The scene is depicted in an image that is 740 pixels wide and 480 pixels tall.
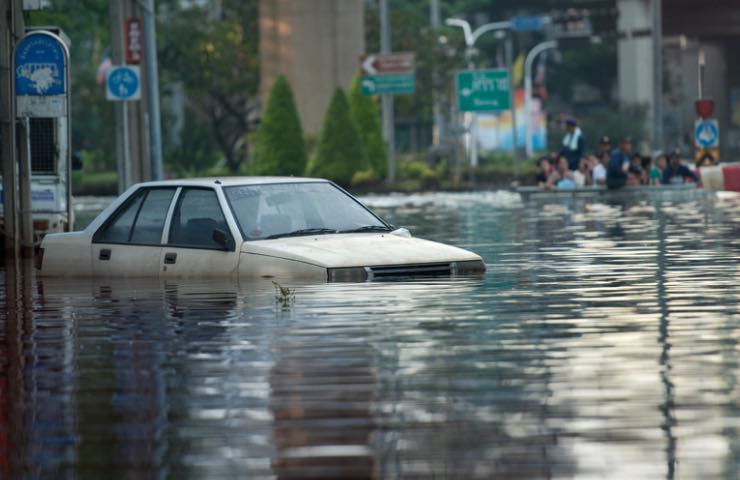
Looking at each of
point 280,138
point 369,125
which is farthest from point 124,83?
point 369,125

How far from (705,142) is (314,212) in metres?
32.6

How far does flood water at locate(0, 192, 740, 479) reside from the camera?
8.00 metres

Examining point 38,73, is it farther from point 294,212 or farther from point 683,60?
point 683,60

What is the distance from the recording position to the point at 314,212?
1708 cm

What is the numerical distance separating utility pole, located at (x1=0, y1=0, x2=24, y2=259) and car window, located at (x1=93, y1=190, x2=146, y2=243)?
832cm

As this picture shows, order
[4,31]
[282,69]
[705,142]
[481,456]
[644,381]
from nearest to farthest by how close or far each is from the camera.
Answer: [481,456], [644,381], [4,31], [705,142], [282,69]

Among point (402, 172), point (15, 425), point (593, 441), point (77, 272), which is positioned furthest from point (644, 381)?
point (402, 172)

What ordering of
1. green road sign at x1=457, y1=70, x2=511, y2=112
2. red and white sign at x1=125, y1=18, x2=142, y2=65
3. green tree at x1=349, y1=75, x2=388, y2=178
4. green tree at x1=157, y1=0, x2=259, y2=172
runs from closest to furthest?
red and white sign at x1=125, y1=18, x2=142, y2=65, green tree at x1=349, y1=75, x2=388, y2=178, green road sign at x1=457, y1=70, x2=511, y2=112, green tree at x1=157, y1=0, x2=259, y2=172

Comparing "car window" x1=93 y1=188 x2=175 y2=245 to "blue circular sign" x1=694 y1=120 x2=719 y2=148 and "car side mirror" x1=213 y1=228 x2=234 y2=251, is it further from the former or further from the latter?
"blue circular sign" x1=694 y1=120 x2=719 y2=148

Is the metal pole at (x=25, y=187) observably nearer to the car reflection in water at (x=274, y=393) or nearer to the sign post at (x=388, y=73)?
the car reflection in water at (x=274, y=393)

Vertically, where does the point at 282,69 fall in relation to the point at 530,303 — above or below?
above

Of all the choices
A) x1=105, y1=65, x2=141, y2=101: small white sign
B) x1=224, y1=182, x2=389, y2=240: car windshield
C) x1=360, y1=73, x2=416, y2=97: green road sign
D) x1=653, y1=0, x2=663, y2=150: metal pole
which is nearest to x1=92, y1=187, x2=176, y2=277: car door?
x1=224, y1=182, x2=389, y2=240: car windshield

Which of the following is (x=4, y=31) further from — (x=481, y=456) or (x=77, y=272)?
(x=481, y=456)

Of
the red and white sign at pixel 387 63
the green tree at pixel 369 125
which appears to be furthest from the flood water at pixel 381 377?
the green tree at pixel 369 125
